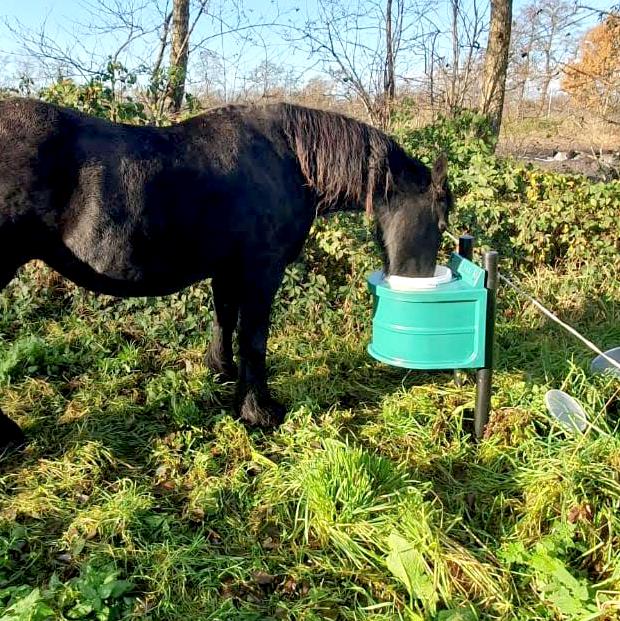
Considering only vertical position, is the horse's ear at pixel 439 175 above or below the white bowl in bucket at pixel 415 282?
above

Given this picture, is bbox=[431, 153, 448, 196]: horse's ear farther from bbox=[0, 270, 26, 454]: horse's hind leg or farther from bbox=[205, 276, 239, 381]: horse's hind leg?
bbox=[0, 270, 26, 454]: horse's hind leg

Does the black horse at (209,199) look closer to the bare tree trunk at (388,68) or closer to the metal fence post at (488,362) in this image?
the metal fence post at (488,362)

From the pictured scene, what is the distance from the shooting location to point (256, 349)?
10.0 feet

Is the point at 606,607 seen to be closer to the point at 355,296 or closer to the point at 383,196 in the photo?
the point at 383,196

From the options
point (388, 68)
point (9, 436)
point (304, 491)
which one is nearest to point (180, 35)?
point (388, 68)

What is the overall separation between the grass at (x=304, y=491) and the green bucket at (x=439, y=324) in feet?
1.43

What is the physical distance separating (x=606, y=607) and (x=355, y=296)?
2923mm

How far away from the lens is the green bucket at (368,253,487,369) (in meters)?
2.69

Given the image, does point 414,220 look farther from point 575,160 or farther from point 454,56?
point 575,160

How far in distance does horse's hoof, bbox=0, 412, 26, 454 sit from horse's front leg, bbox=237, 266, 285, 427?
116 centimetres

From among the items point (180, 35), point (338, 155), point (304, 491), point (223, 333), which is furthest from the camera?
point (180, 35)

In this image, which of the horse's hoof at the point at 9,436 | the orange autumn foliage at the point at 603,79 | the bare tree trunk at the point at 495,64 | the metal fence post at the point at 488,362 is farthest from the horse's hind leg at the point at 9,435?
the orange autumn foliage at the point at 603,79

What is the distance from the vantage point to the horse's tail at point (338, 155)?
2.89 metres

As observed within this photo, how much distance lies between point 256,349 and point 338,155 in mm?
1150
